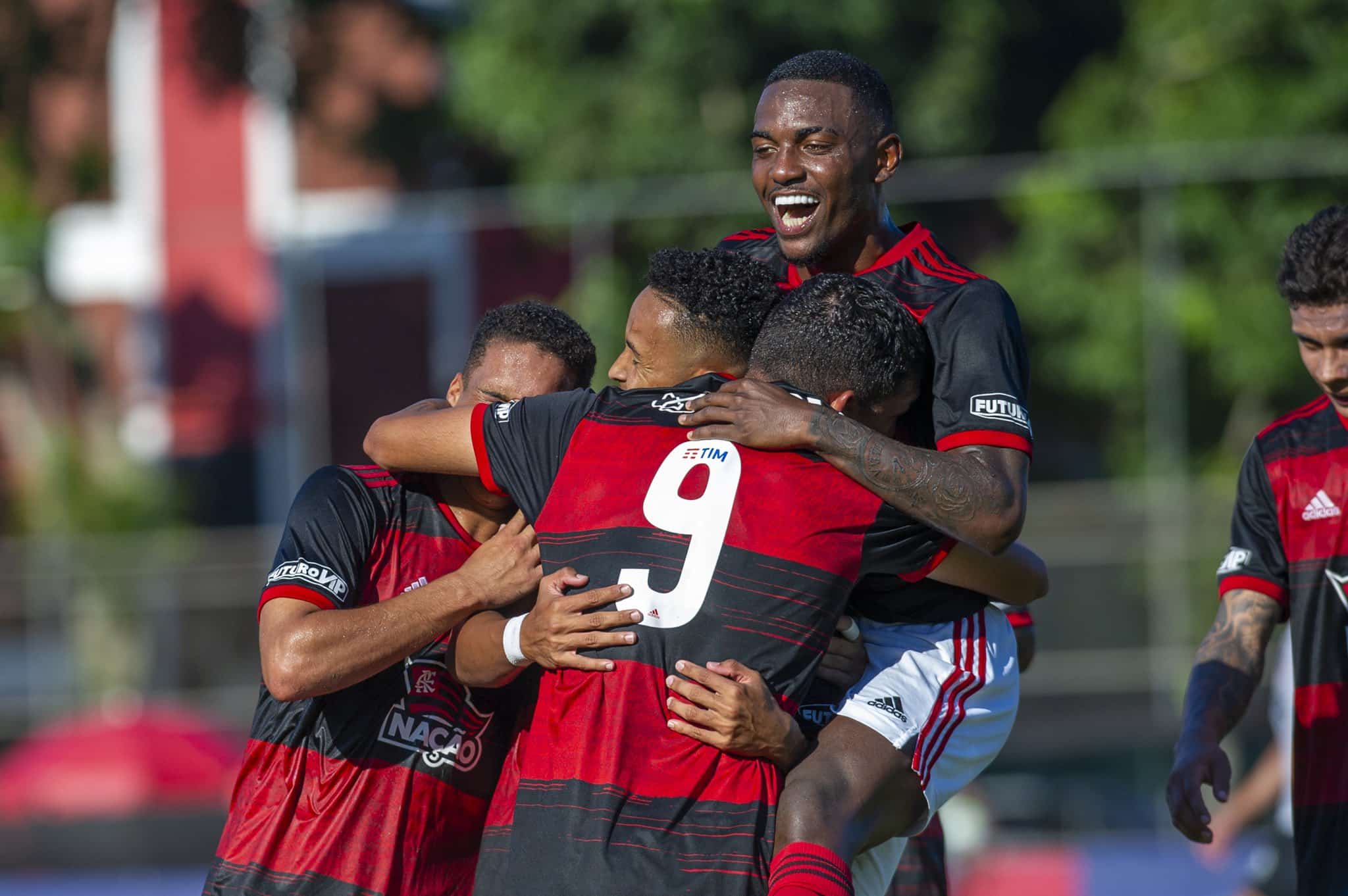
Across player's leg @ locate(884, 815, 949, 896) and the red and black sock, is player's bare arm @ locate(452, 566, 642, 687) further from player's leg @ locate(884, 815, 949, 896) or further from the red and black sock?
player's leg @ locate(884, 815, 949, 896)

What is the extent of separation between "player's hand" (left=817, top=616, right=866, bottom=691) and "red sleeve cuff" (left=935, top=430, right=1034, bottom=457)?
515mm

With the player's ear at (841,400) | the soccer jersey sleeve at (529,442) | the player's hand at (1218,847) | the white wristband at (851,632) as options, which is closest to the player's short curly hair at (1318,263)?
the player's ear at (841,400)

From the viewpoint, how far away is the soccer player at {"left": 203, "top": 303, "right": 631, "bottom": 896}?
13.5 feet

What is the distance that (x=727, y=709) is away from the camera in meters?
3.54

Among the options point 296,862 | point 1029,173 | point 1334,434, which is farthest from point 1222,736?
point 1029,173

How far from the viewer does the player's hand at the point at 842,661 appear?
401cm

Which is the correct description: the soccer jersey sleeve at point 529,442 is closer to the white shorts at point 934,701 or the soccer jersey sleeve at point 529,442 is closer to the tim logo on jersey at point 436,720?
the tim logo on jersey at point 436,720

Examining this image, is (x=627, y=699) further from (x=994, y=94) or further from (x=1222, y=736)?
(x=994, y=94)

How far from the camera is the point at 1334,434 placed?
191 inches

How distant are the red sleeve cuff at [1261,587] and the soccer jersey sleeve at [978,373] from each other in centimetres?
118

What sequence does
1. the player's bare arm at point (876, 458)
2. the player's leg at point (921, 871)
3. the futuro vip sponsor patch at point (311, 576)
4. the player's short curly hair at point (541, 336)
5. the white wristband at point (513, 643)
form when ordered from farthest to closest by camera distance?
the player's leg at point (921, 871) < the player's short curly hair at point (541, 336) < the futuro vip sponsor patch at point (311, 576) < the white wristband at point (513, 643) < the player's bare arm at point (876, 458)

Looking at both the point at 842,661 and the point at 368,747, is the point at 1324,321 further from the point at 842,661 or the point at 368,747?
the point at 368,747

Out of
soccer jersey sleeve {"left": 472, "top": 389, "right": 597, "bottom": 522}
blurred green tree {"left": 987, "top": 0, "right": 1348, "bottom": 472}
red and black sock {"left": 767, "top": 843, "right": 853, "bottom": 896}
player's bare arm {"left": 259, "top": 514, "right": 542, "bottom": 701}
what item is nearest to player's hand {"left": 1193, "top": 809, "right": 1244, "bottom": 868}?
red and black sock {"left": 767, "top": 843, "right": 853, "bottom": 896}

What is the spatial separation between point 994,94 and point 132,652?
10.3 metres
